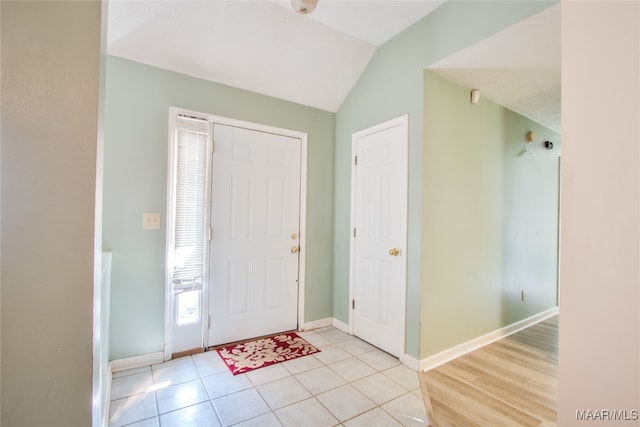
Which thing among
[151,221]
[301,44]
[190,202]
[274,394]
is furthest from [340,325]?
[301,44]

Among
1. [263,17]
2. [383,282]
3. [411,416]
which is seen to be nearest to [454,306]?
[383,282]

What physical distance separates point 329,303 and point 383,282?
2.85ft

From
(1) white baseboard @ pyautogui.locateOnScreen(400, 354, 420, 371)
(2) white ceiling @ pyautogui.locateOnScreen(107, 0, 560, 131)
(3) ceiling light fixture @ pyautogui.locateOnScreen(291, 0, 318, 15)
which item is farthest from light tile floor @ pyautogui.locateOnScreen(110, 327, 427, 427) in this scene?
(3) ceiling light fixture @ pyautogui.locateOnScreen(291, 0, 318, 15)

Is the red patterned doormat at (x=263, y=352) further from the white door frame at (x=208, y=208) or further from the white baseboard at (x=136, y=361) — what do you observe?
the white baseboard at (x=136, y=361)

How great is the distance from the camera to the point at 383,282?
8.55 ft

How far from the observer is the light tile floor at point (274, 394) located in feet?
5.50

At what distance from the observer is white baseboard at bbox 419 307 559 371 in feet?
7.59

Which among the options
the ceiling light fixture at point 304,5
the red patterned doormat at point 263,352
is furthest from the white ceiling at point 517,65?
the red patterned doormat at point 263,352

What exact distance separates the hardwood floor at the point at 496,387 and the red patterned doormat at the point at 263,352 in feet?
3.47

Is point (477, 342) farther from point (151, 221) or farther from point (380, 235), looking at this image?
point (151, 221)

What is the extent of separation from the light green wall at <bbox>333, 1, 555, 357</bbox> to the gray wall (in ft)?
6.95

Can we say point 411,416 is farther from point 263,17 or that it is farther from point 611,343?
point 263,17

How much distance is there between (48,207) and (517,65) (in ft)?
9.40

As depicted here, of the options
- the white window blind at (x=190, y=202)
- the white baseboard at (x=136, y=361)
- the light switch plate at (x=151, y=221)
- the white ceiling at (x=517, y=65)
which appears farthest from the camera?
the white window blind at (x=190, y=202)
